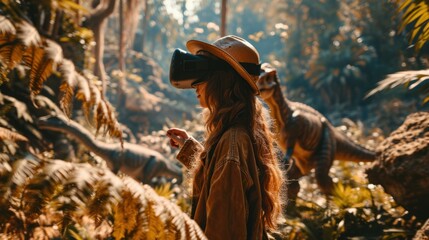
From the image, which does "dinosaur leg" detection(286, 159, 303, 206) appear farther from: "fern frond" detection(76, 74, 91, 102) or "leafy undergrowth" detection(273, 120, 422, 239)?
"fern frond" detection(76, 74, 91, 102)

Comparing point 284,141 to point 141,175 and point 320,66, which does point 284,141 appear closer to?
point 141,175

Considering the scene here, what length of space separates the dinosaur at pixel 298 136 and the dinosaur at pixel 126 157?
2.63 meters

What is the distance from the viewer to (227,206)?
1.58 meters

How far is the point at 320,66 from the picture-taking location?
2252cm

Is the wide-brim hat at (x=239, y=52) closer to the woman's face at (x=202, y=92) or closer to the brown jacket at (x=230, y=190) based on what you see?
the woman's face at (x=202, y=92)

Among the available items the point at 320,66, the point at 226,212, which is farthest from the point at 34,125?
the point at 320,66

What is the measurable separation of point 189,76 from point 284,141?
3.52 metres

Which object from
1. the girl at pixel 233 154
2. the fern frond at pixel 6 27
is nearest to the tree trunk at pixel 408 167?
the girl at pixel 233 154

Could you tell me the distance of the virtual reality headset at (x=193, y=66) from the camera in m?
1.82

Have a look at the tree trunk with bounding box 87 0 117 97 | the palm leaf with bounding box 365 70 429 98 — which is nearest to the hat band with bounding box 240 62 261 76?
the palm leaf with bounding box 365 70 429 98

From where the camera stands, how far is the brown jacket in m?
1.57

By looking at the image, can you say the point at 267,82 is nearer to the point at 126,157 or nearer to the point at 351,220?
the point at 351,220

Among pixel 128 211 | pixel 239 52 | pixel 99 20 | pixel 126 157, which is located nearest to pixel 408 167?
pixel 239 52

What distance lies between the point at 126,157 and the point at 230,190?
5623 millimetres
